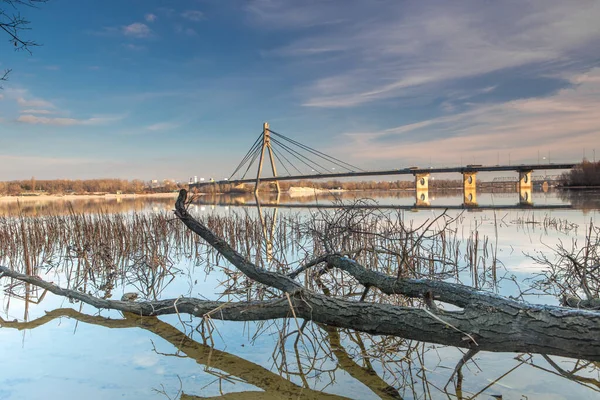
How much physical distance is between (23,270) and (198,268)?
343 cm

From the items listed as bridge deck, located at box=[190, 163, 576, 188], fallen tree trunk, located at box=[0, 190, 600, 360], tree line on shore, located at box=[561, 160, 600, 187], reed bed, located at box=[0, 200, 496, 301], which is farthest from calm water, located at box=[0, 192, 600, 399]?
tree line on shore, located at box=[561, 160, 600, 187]

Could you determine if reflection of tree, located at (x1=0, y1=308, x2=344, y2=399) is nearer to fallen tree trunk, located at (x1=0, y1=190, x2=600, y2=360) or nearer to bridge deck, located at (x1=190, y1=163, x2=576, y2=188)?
fallen tree trunk, located at (x1=0, y1=190, x2=600, y2=360)

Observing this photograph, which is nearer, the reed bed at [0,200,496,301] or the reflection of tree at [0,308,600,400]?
→ the reflection of tree at [0,308,600,400]

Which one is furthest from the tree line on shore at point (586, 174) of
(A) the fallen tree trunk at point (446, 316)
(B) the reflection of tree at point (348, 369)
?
(A) the fallen tree trunk at point (446, 316)

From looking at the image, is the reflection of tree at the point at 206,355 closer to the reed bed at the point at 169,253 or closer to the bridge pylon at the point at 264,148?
the reed bed at the point at 169,253

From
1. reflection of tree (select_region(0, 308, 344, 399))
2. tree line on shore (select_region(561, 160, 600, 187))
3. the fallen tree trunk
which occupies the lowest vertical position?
reflection of tree (select_region(0, 308, 344, 399))

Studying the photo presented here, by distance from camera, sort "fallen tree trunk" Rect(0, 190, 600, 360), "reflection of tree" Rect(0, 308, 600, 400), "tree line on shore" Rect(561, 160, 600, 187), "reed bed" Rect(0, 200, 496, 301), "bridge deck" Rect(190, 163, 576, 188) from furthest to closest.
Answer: "tree line on shore" Rect(561, 160, 600, 187), "bridge deck" Rect(190, 163, 576, 188), "reed bed" Rect(0, 200, 496, 301), "reflection of tree" Rect(0, 308, 600, 400), "fallen tree trunk" Rect(0, 190, 600, 360)

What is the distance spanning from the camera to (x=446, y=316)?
2.59 meters

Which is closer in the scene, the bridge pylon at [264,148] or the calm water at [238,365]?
the calm water at [238,365]

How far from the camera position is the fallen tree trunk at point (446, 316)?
225 cm

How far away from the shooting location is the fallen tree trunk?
2.25 metres

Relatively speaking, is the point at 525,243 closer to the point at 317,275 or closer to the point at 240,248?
the point at 240,248

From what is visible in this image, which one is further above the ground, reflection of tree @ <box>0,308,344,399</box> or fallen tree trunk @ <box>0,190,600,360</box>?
fallen tree trunk @ <box>0,190,600,360</box>

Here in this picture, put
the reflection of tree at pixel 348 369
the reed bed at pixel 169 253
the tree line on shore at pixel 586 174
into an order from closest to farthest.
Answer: the reflection of tree at pixel 348 369 → the reed bed at pixel 169 253 → the tree line on shore at pixel 586 174
